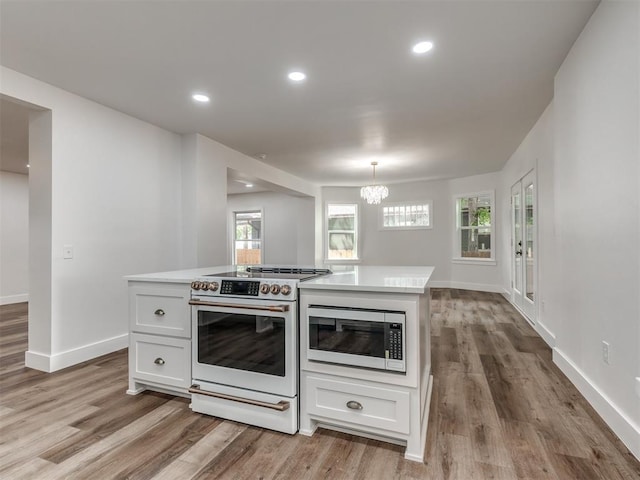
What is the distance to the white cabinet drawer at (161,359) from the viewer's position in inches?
90.7

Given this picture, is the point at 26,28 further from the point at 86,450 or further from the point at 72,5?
the point at 86,450

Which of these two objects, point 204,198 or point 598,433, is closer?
point 598,433

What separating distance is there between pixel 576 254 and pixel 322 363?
2014 millimetres

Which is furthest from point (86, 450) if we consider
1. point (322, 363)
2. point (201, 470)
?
point (322, 363)

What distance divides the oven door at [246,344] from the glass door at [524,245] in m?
3.51

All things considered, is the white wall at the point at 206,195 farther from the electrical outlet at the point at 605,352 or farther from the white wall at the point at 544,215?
the electrical outlet at the point at 605,352

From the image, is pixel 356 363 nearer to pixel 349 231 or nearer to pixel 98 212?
pixel 98 212

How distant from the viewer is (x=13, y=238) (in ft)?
20.2

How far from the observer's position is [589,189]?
224cm

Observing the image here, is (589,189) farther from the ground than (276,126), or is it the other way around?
(276,126)

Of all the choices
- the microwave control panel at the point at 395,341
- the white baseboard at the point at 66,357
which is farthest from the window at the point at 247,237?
the microwave control panel at the point at 395,341

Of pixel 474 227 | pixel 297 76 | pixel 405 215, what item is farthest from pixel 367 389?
pixel 405 215

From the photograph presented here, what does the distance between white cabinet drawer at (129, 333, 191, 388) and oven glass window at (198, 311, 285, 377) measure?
0.60ft

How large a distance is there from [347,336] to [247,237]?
7.53 meters
